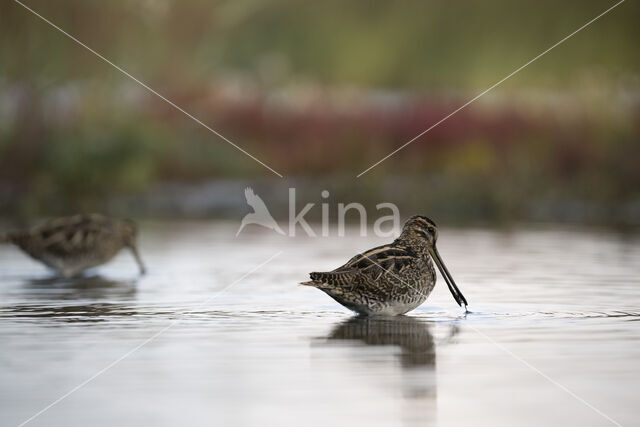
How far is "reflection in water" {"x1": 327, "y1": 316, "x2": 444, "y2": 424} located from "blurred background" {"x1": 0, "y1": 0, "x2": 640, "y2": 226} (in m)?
13.4

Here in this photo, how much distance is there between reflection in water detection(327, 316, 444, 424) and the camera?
7227 millimetres

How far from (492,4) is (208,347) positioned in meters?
37.7

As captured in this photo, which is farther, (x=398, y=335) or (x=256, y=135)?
(x=256, y=135)

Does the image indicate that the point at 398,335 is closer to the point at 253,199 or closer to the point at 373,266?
the point at 373,266

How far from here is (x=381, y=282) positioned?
35.7 ft

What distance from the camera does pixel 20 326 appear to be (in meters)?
10.3

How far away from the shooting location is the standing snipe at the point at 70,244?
15.0 metres

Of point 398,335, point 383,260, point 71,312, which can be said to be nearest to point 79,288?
point 71,312

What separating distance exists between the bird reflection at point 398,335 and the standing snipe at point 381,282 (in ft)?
0.44

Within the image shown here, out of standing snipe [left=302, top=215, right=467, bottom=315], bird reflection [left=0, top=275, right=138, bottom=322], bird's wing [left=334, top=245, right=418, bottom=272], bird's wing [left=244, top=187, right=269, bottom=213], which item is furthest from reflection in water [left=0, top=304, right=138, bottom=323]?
bird's wing [left=244, top=187, right=269, bottom=213]

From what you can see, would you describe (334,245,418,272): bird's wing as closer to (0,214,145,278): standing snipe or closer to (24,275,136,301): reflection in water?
(24,275,136,301): reflection in water

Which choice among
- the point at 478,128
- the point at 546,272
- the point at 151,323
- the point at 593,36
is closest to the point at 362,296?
the point at 151,323

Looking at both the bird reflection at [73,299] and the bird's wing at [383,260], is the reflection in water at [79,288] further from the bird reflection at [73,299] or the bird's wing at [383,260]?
the bird's wing at [383,260]

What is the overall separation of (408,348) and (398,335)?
27.7 inches
